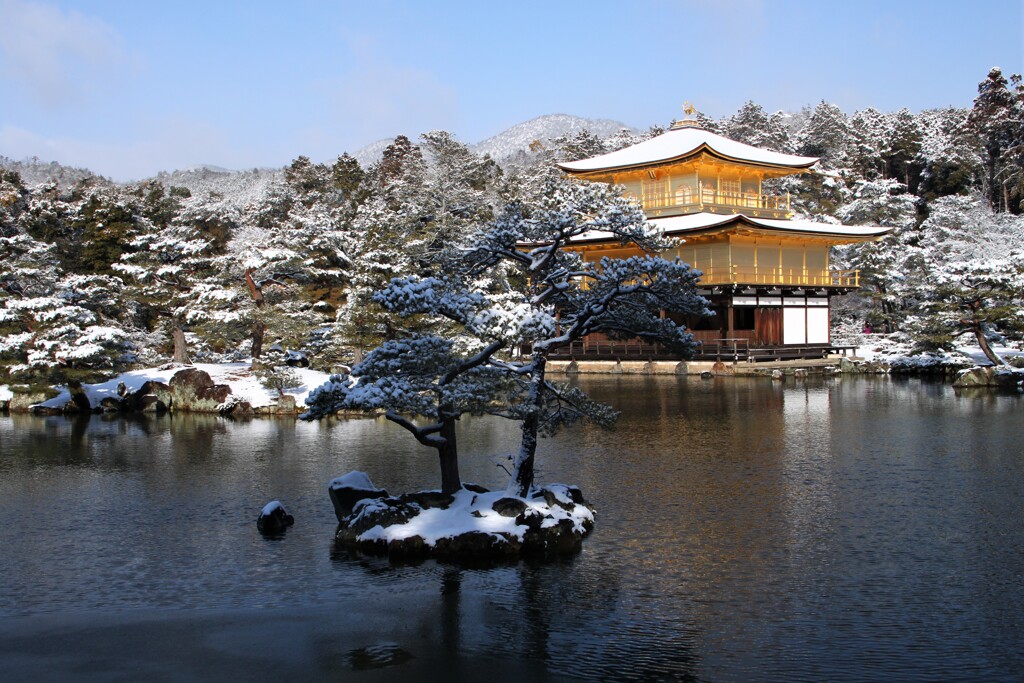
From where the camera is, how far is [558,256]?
13992 mm

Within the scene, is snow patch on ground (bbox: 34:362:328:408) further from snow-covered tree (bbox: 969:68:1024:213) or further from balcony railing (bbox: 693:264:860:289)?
snow-covered tree (bbox: 969:68:1024:213)

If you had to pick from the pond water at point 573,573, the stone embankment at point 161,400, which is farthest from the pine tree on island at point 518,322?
the stone embankment at point 161,400

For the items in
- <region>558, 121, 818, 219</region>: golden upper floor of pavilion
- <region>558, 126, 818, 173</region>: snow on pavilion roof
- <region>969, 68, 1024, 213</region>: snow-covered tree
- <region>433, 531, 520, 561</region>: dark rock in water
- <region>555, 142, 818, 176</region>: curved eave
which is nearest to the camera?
<region>433, 531, 520, 561</region>: dark rock in water

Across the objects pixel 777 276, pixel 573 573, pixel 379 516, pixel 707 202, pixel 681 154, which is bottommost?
pixel 573 573

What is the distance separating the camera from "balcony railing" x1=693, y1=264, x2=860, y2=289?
3812 centimetres

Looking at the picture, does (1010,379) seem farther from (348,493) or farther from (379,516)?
(379,516)

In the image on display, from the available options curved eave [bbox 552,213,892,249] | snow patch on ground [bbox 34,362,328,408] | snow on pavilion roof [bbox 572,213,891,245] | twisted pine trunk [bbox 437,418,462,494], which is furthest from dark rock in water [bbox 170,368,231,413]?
twisted pine trunk [bbox 437,418,462,494]

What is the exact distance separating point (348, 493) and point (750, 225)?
91.1ft

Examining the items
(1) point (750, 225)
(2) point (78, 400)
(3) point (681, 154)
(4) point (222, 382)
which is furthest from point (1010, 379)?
(2) point (78, 400)

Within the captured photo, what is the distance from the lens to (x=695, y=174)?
42.3 metres

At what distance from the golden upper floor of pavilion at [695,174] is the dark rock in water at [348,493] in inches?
1202

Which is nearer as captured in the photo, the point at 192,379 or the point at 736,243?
the point at 192,379

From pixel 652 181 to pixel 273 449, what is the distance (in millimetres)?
28166

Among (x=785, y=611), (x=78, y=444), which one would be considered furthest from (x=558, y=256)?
(x=78, y=444)
